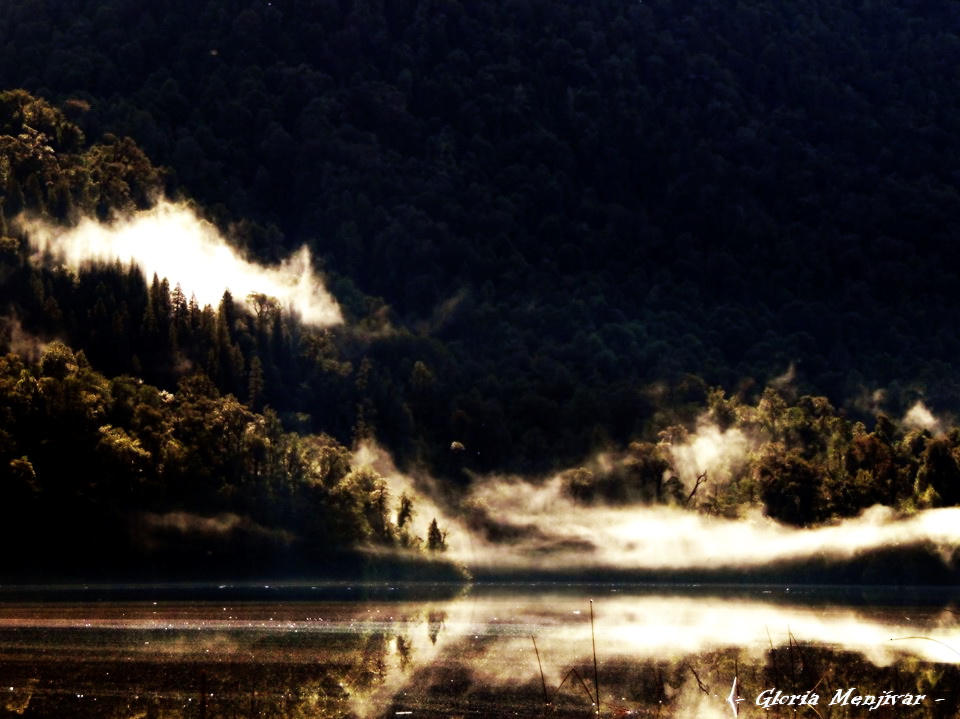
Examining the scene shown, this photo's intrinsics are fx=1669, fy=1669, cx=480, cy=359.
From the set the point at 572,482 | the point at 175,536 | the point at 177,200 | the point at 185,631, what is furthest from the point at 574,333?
the point at 185,631

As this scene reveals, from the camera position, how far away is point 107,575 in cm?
13275

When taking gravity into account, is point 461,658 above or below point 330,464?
below

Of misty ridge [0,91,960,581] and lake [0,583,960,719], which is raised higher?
misty ridge [0,91,960,581]

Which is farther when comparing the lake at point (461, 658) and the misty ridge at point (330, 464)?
the misty ridge at point (330, 464)

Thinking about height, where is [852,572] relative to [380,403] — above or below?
below

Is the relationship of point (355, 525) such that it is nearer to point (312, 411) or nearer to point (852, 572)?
point (312, 411)

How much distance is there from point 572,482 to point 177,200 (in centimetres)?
6262

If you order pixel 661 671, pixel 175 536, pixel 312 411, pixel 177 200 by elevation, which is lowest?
pixel 661 671

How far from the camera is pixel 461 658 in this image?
78.8 meters

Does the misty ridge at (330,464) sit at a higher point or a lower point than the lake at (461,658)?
higher

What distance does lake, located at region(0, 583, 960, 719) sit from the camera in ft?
210

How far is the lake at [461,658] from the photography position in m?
64.1

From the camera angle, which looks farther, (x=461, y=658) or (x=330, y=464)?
(x=330, y=464)

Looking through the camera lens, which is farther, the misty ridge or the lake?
the misty ridge
